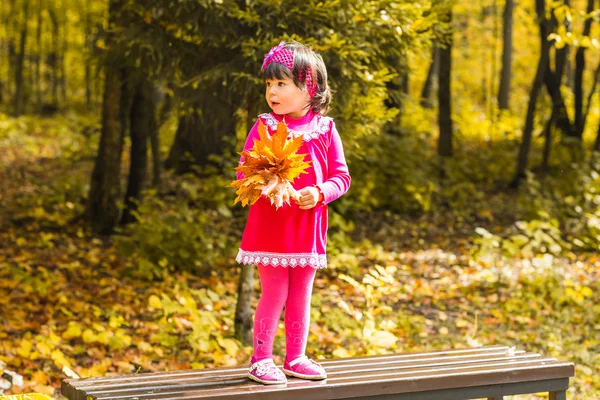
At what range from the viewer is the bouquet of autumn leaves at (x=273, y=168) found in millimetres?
3346

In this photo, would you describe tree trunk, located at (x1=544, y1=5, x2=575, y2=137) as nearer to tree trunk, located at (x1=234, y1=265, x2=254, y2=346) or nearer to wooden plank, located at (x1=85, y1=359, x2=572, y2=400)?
tree trunk, located at (x1=234, y1=265, x2=254, y2=346)

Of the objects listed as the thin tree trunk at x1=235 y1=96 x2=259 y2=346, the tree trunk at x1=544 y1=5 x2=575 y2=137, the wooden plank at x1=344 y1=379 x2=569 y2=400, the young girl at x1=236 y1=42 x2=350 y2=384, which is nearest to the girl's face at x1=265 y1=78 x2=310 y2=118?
the young girl at x1=236 y1=42 x2=350 y2=384

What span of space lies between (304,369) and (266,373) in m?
0.23

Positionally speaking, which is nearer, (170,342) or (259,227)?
(259,227)

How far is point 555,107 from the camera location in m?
14.4

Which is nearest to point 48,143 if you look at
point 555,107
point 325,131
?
point 555,107

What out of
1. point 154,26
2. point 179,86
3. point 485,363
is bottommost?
point 485,363

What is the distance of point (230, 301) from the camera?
775 cm

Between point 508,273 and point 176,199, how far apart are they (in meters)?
4.90

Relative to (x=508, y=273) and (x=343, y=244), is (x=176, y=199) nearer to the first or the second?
(x=343, y=244)

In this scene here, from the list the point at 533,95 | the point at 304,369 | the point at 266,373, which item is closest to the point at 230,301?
the point at 304,369

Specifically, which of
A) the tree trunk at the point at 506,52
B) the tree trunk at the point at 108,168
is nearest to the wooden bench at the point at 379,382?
the tree trunk at the point at 108,168

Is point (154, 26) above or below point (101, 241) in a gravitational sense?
above

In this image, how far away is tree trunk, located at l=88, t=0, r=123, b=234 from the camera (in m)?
9.47
